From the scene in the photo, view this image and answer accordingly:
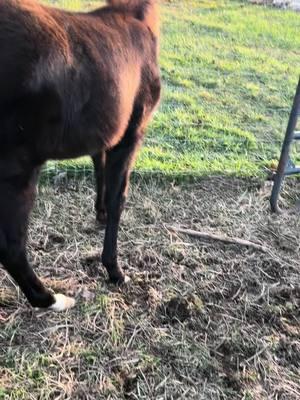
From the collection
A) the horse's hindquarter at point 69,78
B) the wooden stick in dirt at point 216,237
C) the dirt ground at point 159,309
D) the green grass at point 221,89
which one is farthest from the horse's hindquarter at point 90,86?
the green grass at point 221,89

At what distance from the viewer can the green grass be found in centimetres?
428

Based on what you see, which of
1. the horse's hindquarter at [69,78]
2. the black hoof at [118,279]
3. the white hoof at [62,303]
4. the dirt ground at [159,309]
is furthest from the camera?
the black hoof at [118,279]

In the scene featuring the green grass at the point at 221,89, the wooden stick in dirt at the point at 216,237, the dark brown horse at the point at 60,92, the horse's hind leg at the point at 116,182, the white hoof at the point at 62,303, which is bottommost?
the green grass at the point at 221,89

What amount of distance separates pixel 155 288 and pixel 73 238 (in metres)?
0.61

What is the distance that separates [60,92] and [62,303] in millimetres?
1122

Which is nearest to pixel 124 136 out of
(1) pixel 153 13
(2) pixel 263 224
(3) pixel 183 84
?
(1) pixel 153 13

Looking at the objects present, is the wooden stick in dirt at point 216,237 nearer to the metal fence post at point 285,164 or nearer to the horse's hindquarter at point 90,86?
the metal fence post at point 285,164

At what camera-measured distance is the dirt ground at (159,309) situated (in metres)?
2.36

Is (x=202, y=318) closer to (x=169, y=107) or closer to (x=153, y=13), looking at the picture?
(x=153, y=13)

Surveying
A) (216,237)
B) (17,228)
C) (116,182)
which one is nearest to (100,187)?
(116,182)

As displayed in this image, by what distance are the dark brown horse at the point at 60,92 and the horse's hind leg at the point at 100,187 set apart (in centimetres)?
45

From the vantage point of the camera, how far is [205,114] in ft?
16.5

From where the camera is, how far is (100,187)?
129 inches

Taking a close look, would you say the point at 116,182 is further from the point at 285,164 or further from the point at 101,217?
the point at 285,164
